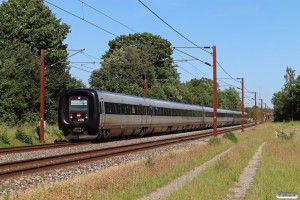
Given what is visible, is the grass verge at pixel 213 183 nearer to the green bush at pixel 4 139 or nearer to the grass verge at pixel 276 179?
the grass verge at pixel 276 179

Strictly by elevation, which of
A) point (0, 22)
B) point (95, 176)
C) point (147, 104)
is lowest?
point (95, 176)

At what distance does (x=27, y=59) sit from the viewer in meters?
49.2

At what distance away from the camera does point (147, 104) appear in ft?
127

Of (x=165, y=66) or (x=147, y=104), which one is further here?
(x=165, y=66)

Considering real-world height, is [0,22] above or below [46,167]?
above

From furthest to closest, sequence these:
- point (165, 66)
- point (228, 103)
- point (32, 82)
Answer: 1. point (228, 103)
2. point (165, 66)
3. point (32, 82)

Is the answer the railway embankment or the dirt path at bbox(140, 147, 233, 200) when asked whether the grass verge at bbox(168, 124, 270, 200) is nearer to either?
the railway embankment

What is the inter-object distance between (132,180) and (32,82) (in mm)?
37637

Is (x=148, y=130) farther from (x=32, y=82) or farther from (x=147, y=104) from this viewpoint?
(x=32, y=82)

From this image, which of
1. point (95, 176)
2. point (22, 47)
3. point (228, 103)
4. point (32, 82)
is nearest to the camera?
point (95, 176)

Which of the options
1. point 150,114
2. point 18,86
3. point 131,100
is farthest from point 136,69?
point 131,100

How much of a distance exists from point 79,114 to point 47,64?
34.2 meters

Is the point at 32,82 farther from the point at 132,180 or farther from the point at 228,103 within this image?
the point at 228,103

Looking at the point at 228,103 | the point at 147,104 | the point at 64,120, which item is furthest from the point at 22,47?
the point at 228,103
